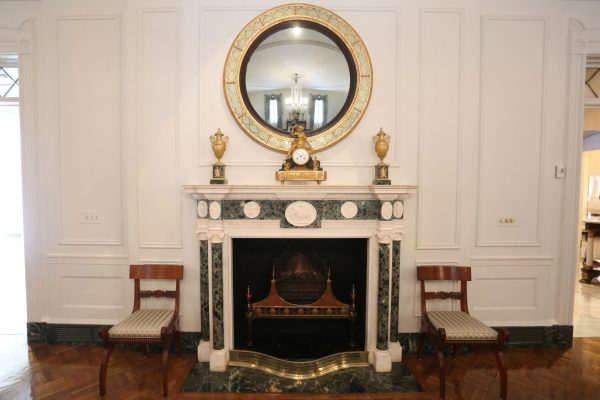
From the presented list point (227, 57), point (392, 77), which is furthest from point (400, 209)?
point (227, 57)

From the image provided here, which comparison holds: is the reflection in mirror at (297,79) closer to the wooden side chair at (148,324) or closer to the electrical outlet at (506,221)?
the wooden side chair at (148,324)

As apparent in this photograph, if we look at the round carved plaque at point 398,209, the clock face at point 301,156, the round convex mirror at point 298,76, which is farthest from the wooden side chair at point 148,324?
the round carved plaque at point 398,209

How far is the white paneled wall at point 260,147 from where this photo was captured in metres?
2.92

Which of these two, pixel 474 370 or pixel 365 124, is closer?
pixel 474 370

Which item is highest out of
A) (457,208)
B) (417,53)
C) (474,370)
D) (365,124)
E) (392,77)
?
(417,53)

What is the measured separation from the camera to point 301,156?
2721 millimetres

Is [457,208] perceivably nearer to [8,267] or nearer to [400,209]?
[400,209]

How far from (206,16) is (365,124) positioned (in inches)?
70.3

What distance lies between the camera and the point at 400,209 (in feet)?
8.97

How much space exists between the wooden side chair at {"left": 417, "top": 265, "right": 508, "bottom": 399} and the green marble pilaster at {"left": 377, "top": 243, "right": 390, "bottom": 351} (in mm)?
376

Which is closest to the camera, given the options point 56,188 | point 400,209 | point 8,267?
point 400,209

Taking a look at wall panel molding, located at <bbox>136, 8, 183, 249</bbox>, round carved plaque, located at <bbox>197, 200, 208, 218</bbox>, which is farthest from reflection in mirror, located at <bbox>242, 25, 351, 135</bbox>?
round carved plaque, located at <bbox>197, 200, 208, 218</bbox>

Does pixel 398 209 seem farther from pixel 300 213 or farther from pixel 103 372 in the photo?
pixel 103 372

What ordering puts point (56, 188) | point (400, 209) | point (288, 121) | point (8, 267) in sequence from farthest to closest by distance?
point (8, 267) → point (56, 188) → point (288, 121) → point (400, 209)
